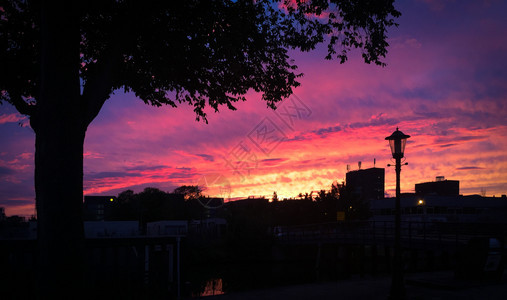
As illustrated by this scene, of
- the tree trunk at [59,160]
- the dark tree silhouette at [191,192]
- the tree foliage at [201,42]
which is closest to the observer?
the tree trunk at [59,160]

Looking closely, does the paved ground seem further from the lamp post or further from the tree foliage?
the tree foliage

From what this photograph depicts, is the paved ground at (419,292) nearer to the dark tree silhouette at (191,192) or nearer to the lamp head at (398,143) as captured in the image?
the lamp head at (398,143)

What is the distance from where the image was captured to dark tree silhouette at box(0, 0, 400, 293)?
7.52 metres

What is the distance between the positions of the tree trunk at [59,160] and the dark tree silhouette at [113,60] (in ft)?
0.06

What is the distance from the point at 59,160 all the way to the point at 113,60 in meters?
2.49

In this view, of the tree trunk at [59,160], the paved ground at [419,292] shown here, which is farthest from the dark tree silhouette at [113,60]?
the paved ground at [419,292]

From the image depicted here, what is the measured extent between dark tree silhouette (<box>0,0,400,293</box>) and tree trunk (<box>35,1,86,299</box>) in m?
0.02

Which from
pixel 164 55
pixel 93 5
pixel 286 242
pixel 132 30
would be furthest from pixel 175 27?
pixel 286 242

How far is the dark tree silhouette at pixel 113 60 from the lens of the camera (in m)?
7.52

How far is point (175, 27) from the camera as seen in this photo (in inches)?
488

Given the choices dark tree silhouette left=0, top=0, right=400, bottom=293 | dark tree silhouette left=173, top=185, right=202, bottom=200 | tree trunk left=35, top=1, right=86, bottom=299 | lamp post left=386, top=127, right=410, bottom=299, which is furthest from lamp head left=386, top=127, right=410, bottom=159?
dark tree silhouette left=173, top=185, right=202, bottom=200

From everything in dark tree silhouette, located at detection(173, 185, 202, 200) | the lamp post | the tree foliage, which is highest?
the tree foliage

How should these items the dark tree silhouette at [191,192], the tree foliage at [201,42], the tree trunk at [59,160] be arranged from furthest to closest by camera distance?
the dark tree silhouette at [191,192], the tree foliage at [201,42], the tree trunk at [59,160]

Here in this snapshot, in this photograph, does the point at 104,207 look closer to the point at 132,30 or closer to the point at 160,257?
the point at 160,257
